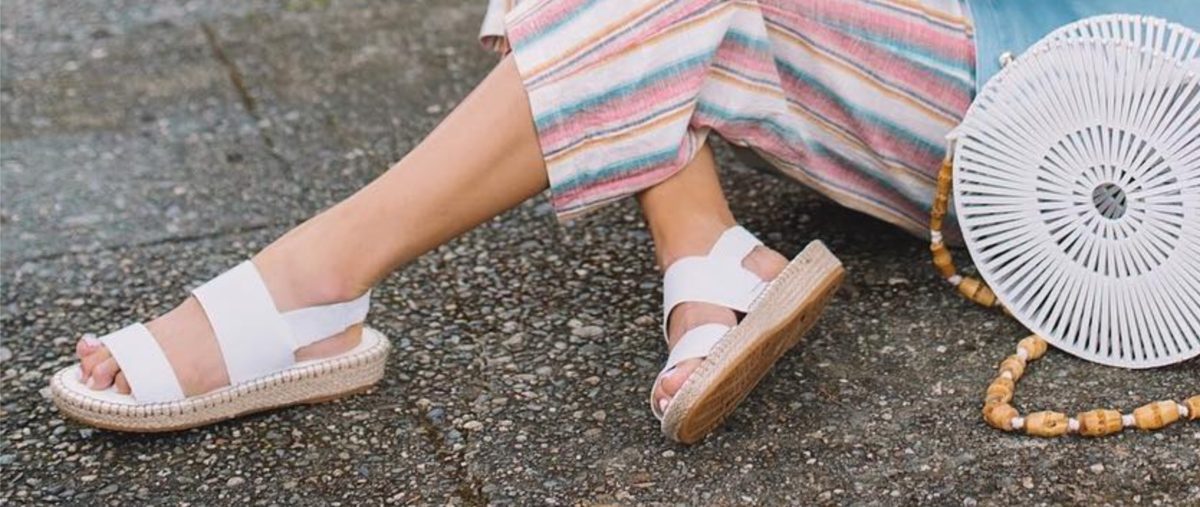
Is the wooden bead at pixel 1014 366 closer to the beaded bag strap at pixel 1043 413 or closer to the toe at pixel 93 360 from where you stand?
the beaded bag strap at pixel 1043 413

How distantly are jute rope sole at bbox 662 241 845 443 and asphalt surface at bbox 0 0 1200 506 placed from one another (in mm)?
50

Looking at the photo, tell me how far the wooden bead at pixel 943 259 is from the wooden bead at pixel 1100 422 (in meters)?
0.30

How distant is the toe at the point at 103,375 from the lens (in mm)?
1727

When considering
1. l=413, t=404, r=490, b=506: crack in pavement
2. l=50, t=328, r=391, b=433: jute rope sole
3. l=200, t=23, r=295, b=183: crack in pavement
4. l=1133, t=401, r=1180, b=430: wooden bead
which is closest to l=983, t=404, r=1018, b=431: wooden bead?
l=1133, t=401, r=1180, b=430: wooden bead

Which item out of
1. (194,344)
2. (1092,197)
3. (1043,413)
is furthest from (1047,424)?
(194,344)

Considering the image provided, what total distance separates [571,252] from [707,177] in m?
0.41

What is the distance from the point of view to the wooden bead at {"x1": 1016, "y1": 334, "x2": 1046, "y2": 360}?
1765 mm

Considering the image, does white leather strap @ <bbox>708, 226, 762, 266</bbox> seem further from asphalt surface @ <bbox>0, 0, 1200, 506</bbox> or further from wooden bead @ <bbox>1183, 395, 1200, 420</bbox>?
wooden bead @ <bbox>1183, 395, 1200, 420</bbox>

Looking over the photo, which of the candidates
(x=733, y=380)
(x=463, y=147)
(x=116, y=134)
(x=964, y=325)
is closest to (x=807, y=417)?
(x=733, y=380)

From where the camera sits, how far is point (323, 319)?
5.77 feet

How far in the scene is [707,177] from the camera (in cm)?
181

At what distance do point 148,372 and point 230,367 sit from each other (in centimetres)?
8

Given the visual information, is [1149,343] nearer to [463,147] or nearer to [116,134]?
[463,147]

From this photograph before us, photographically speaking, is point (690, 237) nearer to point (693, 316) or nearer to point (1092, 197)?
point (693, 316)
